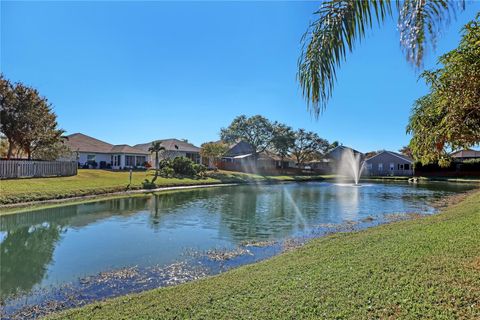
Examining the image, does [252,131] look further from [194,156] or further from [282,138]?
[194,156]

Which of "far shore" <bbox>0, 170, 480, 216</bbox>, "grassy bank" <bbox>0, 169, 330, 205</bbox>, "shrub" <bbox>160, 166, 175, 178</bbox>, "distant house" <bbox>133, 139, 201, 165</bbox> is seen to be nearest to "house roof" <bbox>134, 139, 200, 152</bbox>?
"distant house" <bbox>133, 139, 201, 165</bbox>

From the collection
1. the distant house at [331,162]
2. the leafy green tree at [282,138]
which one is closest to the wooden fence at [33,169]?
the leafy green tree at [282,138]

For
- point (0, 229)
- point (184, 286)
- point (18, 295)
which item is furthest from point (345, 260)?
point (0, 229)

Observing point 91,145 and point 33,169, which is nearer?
point 33,169

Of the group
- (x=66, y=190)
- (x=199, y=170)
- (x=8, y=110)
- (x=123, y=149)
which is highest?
(x=8, y=110)

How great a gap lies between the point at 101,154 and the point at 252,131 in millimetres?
23847

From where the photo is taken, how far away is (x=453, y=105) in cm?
524

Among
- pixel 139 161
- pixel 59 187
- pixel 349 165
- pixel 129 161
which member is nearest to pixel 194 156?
pixel 139 161

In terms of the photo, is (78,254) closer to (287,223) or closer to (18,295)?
(18,295)

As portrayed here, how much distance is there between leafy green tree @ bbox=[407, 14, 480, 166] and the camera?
197 inches

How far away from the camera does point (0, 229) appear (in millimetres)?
12172

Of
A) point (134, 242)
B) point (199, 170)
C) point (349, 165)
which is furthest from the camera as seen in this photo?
point (349, 165)

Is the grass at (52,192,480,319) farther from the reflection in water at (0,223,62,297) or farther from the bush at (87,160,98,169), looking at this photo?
the bush at (87,160,98,169)

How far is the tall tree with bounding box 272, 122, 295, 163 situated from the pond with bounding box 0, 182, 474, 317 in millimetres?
33535
